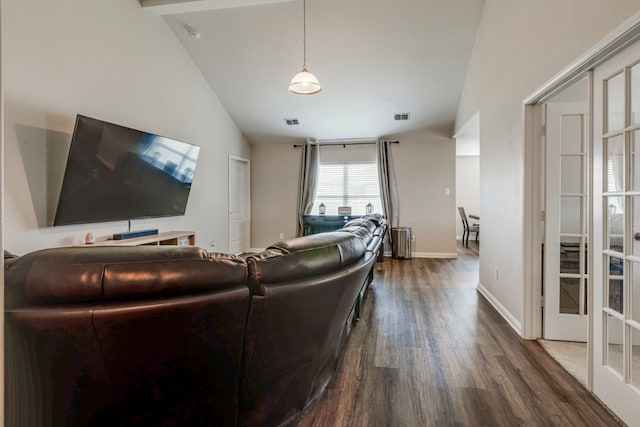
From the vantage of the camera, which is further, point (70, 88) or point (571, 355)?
point (70, 88)

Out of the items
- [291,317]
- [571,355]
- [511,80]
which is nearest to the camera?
[291,317]

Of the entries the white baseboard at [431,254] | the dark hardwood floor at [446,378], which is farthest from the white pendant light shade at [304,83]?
the white baseboard at [431,254]

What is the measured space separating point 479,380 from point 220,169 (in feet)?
16.1

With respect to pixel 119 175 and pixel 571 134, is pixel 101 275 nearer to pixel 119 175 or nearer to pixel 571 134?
pixel 119 175

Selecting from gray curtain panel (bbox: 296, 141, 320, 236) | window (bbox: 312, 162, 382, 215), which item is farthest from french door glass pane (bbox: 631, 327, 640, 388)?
gray curtain panel (bbox: 296, 141, 320, 236)

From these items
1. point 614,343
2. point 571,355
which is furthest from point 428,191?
point 614,343

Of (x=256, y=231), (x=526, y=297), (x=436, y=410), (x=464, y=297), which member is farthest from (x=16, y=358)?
(x=256, y=231)

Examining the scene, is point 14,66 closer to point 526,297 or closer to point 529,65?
point 529,65

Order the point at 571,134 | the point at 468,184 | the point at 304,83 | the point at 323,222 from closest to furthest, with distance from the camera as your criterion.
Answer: the point at 571,134 → the point at 304,83 → the point at 323,222 → the point at 468,184

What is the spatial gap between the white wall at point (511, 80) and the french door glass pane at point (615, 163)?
1.79ft

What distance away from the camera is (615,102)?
5.28 ft

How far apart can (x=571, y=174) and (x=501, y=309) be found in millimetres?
1377

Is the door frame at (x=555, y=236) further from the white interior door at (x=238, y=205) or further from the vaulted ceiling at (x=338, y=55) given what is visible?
the white interior door at (x=238, y=205)

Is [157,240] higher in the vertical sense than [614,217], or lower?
lower
